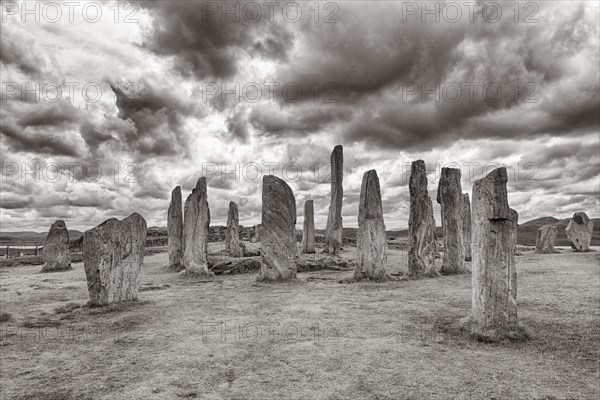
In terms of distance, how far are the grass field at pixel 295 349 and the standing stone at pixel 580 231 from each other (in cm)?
1623

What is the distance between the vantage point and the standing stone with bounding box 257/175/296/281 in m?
13.9

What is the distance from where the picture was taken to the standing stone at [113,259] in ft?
31.3

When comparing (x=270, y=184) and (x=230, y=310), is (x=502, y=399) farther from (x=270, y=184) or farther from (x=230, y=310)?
(x=270, y=184)

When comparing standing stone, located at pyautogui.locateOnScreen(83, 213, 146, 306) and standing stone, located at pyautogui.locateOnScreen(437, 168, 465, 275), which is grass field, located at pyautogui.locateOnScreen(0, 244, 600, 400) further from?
standing stone, located at pyautogui.locateOnScreen(437, 168, 465, 275)

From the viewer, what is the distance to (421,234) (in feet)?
48.9

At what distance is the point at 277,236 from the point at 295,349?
7815mm

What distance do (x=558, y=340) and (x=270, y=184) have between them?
999cm

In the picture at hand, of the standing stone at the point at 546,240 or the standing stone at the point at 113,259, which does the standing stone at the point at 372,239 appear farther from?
the standing stone at the point at 546,240

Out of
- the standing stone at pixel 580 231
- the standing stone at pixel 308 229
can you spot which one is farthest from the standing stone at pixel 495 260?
the standing stone at pixel 580 231

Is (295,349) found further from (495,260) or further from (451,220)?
(451,220)

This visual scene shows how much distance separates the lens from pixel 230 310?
941cm

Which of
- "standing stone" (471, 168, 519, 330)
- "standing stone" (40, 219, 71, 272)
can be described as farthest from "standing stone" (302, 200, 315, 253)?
"standing stone" (471, 168, 519, 330)

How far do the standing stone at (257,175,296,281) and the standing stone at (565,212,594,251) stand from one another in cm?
2033

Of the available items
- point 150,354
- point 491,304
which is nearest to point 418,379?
point 491,304
